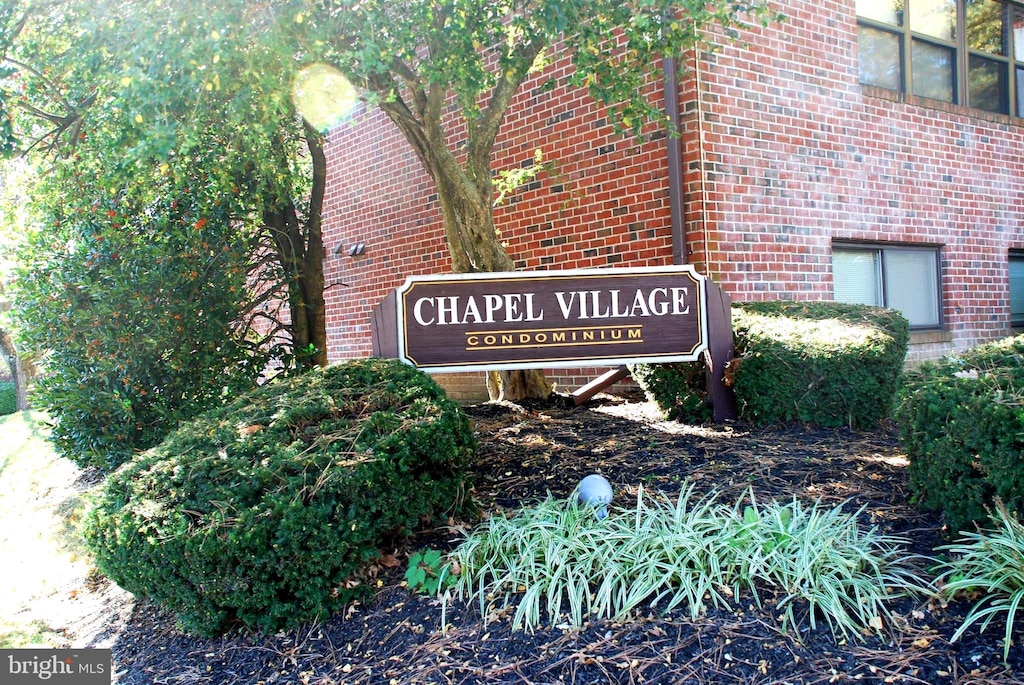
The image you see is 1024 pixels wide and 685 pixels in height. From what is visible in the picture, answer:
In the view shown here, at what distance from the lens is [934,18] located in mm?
9391

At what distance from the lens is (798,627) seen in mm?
3137

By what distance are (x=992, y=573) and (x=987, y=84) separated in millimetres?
8909

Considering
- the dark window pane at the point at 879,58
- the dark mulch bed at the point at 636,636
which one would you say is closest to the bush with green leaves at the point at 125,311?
the dark mulch bed at the point at 636,636

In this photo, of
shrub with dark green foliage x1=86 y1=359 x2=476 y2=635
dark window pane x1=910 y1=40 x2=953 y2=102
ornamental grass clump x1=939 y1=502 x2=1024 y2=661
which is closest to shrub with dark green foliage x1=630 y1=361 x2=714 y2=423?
shrub with dark green foliage x1=86 y1=359 x2=476 y2=635

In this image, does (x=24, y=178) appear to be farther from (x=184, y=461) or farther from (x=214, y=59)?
(x=184, y=461)

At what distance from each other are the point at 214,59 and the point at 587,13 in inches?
101

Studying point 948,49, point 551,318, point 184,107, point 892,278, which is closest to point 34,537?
point 184,107

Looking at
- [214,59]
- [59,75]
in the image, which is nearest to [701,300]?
[214,59]

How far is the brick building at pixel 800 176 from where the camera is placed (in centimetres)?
744

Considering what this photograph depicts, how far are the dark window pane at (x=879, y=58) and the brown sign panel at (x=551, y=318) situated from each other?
4530 mm

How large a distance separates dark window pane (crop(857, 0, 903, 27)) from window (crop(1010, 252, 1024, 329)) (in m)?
3.45

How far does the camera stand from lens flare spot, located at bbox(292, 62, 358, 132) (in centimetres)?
582

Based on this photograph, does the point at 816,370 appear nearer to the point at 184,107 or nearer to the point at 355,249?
the point at 184,107

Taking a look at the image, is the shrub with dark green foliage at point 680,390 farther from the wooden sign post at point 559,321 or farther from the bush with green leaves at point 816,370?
the wooden sign post at point 559,321
